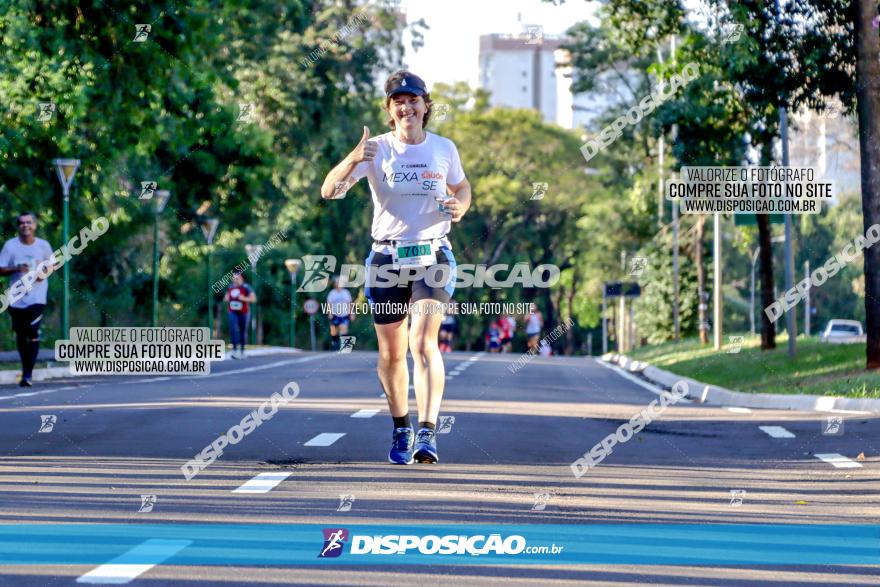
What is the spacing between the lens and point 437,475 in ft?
32.5

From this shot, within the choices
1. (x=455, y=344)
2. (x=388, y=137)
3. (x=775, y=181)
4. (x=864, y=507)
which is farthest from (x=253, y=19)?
(x=455, y=344)

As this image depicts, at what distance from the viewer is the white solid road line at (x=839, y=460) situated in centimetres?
1102

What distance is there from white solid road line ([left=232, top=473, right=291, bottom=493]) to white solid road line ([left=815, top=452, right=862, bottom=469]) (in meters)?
3.59

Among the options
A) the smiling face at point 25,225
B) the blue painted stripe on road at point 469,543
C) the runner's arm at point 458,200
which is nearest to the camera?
the blue painted stripe on road at point 469,543

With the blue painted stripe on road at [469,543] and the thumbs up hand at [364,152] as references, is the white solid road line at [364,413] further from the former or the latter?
the blue painted stripe on road at [469,543]

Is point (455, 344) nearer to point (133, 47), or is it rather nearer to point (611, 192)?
point (611, 192)

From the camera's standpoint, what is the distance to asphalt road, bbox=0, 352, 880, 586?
6457mm

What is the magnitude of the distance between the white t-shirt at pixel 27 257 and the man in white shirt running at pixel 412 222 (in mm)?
10340

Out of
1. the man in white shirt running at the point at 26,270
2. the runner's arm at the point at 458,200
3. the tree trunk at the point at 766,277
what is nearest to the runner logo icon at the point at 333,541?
the runner's arm at the point at 458,200

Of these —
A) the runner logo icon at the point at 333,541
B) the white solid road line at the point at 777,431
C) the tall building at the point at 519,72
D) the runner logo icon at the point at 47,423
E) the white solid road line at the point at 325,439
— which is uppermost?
the tall building at the point at 519,72

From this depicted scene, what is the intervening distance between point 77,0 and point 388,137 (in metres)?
16.8

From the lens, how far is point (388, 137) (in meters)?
10.7

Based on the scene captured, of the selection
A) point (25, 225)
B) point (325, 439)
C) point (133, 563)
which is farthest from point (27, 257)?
point (133, 563)

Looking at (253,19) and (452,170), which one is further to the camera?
(253,19)
